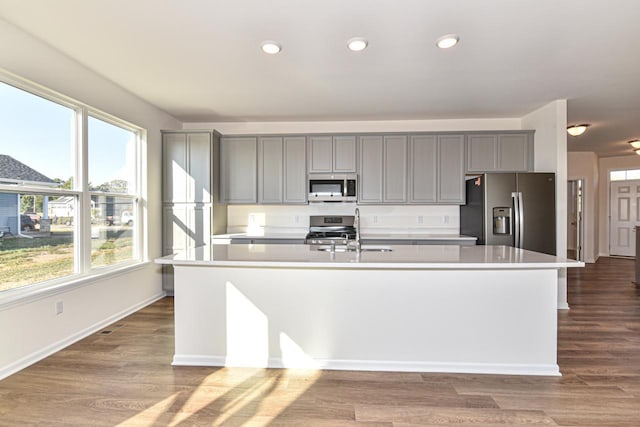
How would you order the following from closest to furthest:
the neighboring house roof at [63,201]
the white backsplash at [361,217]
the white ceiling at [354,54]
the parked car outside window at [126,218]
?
1. the white ceiling at [354,54]
2. the neighboring house roof at [63,201]
3. the parked car outside window at [126,218]
4. the white backsplash at [361,217]

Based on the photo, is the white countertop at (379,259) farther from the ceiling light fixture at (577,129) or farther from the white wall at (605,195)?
the white wall at (605,195)

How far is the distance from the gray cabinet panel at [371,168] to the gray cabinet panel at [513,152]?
1.61 m

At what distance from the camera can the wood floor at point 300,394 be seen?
6.26ft

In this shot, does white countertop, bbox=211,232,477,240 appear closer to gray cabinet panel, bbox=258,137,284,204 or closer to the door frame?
gray cabinet panel, bbox=258,137,284,204

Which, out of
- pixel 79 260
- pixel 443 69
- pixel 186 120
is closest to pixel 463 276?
pixel 443 69

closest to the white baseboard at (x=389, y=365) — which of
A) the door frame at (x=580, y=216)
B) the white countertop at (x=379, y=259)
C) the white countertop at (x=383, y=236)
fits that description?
the white countertop at (x=379, y=259)

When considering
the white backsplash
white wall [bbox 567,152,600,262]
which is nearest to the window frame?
the white backsplash

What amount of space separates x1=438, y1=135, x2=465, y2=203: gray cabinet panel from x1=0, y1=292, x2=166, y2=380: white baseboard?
4099mm

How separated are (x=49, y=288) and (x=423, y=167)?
4.27 metres

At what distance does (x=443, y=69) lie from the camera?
10.3 ft

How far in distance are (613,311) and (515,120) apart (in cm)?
268

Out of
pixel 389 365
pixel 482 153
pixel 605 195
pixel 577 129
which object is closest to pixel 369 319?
pixel 389 365

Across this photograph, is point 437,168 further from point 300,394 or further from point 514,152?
point 300,394

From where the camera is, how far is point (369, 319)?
2445 mm
